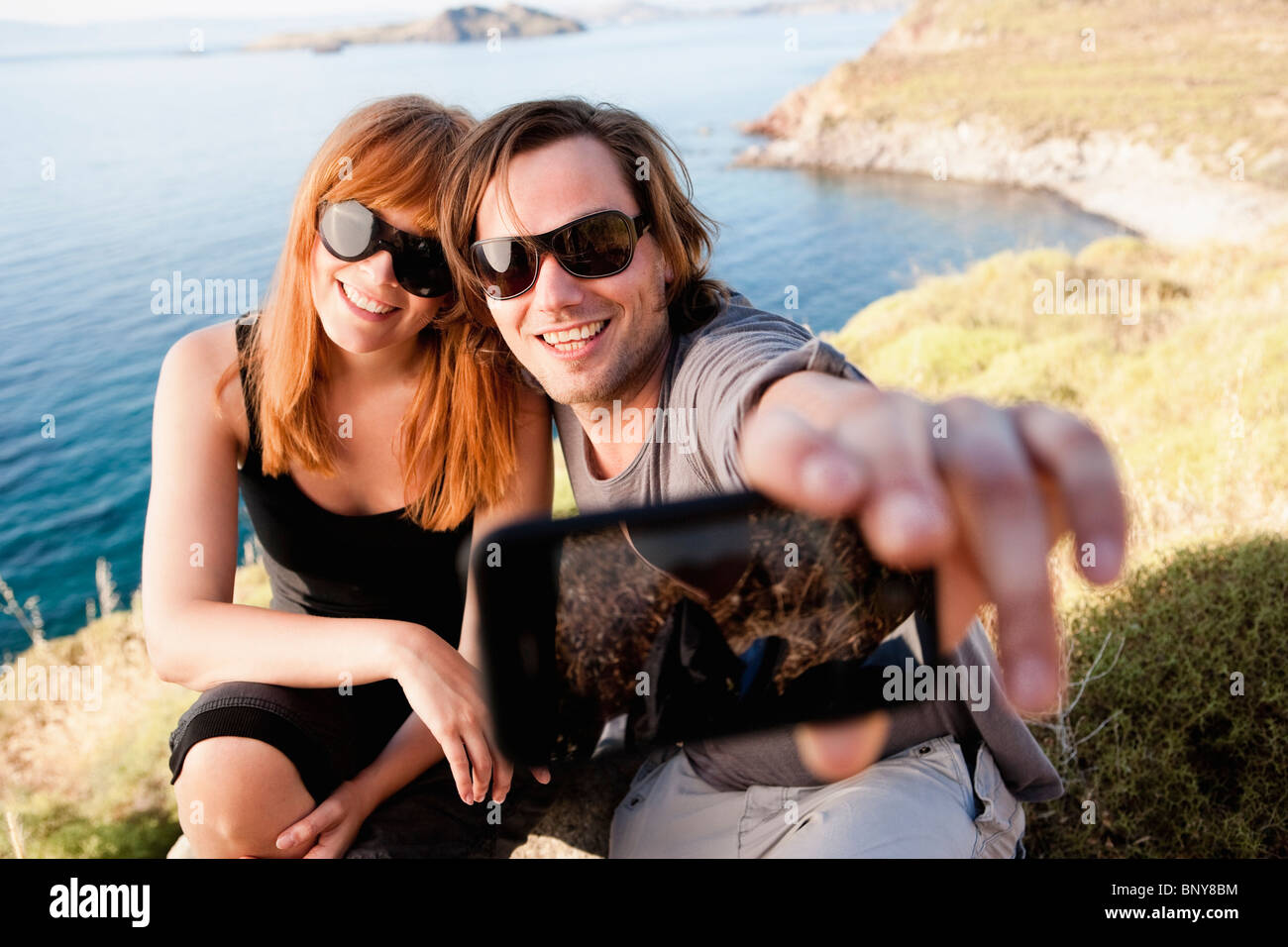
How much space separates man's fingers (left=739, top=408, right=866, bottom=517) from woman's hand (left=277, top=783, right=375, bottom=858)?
4.26 feet

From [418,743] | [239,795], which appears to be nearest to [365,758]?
[418,743]

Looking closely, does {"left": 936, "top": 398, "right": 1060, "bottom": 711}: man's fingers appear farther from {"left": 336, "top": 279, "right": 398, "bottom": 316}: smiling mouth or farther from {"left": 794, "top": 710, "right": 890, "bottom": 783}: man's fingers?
{"left": 336, "top": 279, "right": 398, "bottom": 316}: smiling mouth

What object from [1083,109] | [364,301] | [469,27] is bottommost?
[364,301]

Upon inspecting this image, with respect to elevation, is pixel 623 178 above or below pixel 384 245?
above

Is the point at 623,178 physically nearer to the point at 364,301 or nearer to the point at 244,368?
the point at 364,301

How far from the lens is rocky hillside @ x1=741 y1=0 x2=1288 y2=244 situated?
20.1 meters

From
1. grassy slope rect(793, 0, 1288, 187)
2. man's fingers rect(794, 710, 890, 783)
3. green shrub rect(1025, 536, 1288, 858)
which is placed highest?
grassy slope rect(793, 0, 1288, 187)

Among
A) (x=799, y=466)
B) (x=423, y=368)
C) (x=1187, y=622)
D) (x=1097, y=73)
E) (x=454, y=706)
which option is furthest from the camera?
(x=1097, y=73)

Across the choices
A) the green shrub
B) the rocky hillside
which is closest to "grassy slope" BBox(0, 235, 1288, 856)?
the green shrub

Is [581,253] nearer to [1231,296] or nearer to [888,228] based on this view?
[1231,296]

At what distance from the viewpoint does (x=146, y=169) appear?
90.5ft

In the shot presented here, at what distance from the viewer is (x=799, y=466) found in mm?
933

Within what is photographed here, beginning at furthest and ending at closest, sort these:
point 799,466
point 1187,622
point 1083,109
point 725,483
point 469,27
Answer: point 469,27 → point 1083,109 → point 1187,622 → point 725,483 → point 799,466

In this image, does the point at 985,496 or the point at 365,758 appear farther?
the point at 365,758
